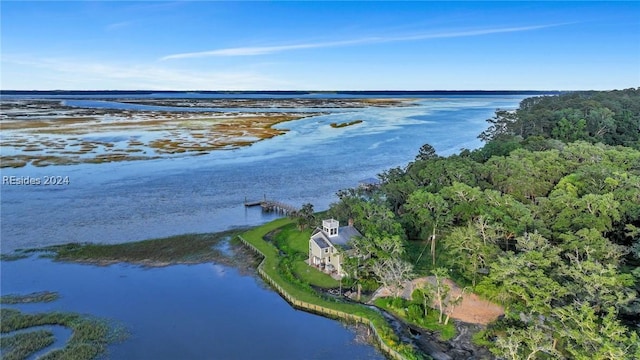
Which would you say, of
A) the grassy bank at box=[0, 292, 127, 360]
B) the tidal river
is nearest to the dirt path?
the tidal river

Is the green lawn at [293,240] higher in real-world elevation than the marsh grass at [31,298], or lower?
higher

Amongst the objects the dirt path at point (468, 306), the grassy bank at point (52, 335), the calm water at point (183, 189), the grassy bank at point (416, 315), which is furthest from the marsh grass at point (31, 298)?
the grassy bank at point (416, 315)

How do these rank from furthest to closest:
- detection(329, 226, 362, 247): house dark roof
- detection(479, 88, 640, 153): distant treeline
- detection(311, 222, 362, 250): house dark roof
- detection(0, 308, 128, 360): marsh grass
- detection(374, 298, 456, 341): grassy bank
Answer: detection(479, 88, 640, 153): distant treeline → detection(329, 226, 362, 247): house dark roof → detection(311, 222, 362, 250): house dark roof → detection(374, 298, 456, 341): grassy bank → detection(0, 308, 128, 360): marsh grass

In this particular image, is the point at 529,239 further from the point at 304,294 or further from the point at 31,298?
the point at 31,298

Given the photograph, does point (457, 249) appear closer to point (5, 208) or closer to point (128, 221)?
point (128, 221)

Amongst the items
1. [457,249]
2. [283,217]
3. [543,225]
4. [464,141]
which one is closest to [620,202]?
[543,225]

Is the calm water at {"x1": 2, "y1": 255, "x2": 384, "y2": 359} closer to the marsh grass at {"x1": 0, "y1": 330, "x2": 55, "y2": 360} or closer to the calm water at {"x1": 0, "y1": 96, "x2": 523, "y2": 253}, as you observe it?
the marsh grass at {"x1": 0, "y1": 330, "x2": 55, "y2": 360}

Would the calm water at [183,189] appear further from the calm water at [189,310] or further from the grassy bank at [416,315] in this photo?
the grassy bank at [416,315]
